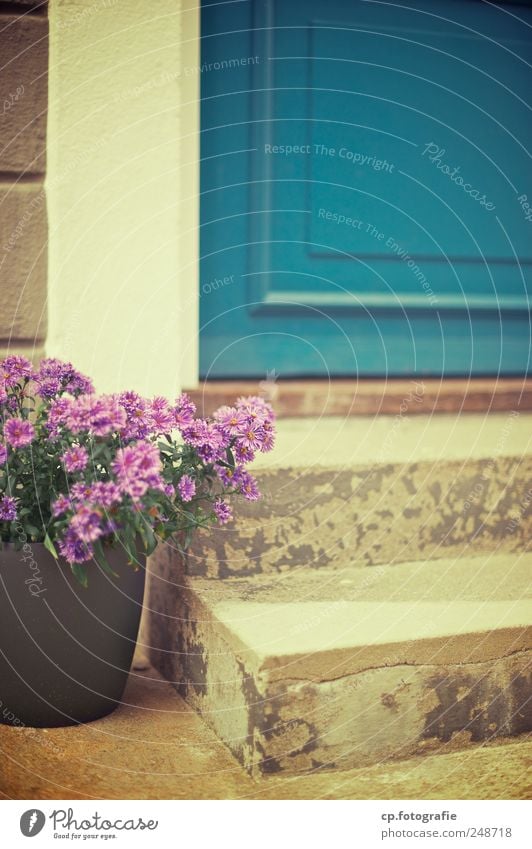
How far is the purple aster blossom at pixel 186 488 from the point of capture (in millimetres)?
1627

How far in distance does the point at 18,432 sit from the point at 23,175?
2.03ft

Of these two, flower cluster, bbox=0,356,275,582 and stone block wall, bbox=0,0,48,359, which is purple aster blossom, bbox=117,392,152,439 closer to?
flower cluster, bbox=0,356,275,582

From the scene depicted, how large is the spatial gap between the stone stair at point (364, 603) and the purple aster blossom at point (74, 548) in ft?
0.93

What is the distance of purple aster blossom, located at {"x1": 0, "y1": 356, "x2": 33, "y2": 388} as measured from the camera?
5.44 feet

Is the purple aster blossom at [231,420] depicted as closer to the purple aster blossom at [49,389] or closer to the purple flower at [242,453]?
the purple flower at [242,453]

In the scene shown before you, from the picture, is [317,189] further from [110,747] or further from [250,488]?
[110,747]

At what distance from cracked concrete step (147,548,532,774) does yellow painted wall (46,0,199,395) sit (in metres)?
0.51

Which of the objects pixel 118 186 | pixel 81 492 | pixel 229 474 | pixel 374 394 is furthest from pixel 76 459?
pixel 374 394

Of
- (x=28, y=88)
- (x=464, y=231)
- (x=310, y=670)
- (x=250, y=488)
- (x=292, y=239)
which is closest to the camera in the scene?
(x=310, y=670)

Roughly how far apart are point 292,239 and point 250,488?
2.55 ft

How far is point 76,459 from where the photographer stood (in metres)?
1.53

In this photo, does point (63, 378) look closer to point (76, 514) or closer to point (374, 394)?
point (76, 514)

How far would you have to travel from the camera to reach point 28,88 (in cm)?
191
